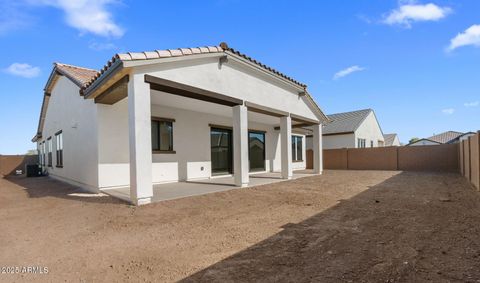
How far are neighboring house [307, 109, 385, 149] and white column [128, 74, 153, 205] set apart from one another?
64.8 ft

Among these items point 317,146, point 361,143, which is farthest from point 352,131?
point 317,146

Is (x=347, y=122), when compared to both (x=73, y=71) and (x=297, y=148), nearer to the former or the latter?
(x=297, y=148)

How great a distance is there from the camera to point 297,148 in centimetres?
1866

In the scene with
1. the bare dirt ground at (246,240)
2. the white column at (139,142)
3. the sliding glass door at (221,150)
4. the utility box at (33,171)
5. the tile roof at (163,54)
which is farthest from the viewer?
the utility box at (33,171)

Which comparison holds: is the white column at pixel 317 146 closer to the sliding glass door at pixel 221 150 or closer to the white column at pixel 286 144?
the white column at pixel 286 144

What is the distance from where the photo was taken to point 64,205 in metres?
6.52

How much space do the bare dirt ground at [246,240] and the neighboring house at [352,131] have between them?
17622 millimetres

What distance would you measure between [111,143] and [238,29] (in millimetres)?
6494

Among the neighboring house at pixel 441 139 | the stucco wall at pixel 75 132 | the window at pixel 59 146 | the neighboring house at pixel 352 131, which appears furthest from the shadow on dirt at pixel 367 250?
the neighboring house at pixel 441 139

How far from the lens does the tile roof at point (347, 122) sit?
24469 millimetres

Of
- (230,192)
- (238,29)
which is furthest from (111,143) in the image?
(238,29)

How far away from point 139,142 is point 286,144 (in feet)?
21.9

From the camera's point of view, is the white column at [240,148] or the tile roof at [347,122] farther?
the tile roof at [347,122]

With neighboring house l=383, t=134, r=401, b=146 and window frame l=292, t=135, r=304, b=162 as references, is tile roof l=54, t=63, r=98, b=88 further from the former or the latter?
neighboring house l=383, t=134, r=401, b=146
